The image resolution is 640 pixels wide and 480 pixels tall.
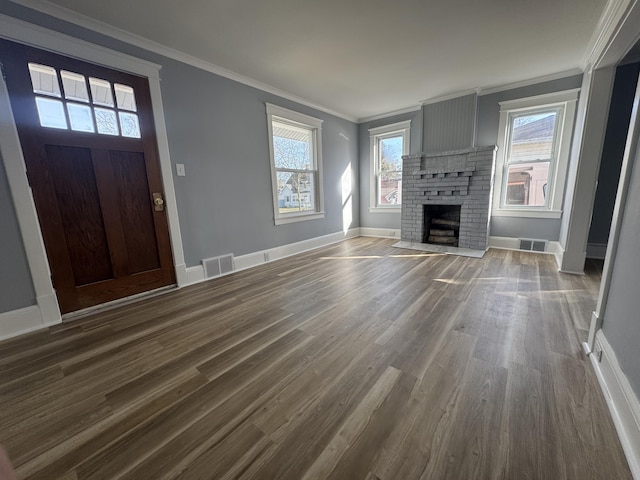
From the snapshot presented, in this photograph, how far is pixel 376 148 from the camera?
5.36 m

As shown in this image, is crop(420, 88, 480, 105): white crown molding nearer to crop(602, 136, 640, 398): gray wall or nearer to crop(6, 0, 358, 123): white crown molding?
crop(6, 0, 358, 123): white crown molding

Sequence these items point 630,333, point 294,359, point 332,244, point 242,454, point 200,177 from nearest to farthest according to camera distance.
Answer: point 242,454, point 630,333, point 294,359, point 200,177, point 332,244

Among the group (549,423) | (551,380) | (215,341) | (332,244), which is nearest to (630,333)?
(551,380)

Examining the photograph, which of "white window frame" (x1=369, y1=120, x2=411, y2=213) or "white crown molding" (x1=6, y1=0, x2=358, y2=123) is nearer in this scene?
"white crown molding" (x1=6, y1=0, x2=358, y2=123)

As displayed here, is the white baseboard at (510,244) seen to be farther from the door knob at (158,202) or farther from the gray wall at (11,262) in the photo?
the gray wall at (11,262)

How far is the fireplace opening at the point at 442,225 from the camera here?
4520 millimetres

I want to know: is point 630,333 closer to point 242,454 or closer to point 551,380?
point 551,380

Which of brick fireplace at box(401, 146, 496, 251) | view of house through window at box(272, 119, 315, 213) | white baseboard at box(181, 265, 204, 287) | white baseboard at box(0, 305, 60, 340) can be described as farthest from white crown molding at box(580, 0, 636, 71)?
white baseboard at box(0, 305, 60, 340)

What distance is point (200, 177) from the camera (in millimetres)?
3021

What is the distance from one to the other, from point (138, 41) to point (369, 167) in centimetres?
420

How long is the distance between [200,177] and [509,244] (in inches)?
190

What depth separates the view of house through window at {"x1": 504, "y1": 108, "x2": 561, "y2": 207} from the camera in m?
3.68

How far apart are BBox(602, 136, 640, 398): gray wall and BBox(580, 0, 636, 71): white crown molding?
1.62 m

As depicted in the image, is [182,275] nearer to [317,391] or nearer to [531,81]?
[317,391]
